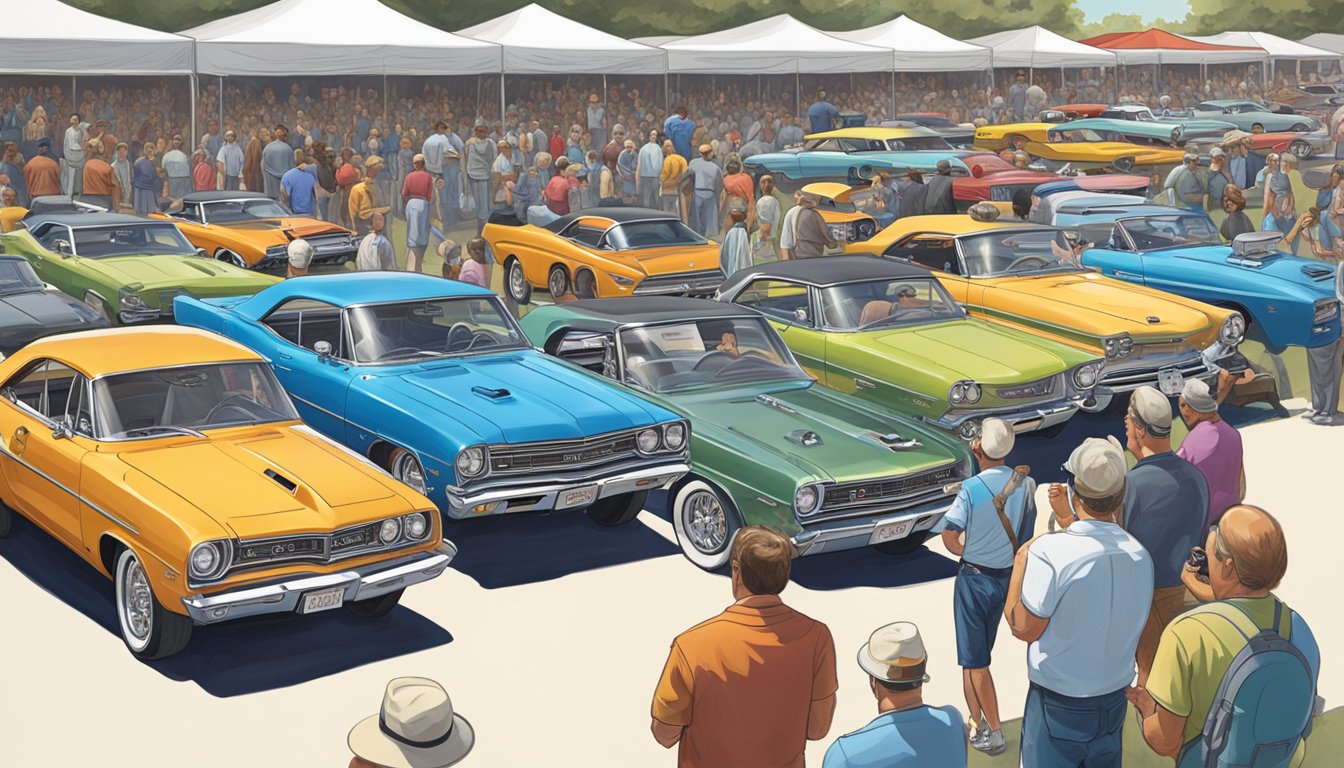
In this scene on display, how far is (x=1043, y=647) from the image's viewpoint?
5.09 metres

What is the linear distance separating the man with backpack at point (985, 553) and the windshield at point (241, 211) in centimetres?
1414

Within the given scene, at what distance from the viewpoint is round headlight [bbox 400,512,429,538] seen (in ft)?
25.7

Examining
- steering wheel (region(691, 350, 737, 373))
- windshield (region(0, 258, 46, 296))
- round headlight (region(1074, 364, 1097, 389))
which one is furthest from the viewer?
windshield (region(0, 258, 46, 296))

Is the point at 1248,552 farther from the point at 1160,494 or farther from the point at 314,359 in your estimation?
the point at 314,359

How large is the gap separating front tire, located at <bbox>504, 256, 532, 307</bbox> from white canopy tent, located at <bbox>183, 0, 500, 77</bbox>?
7261mm

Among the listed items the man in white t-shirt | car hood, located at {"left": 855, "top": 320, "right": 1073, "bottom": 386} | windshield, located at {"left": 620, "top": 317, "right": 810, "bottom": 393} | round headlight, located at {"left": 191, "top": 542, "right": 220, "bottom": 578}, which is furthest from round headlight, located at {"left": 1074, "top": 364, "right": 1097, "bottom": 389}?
round headlight, located at {"left": 191, "top": 542, "right": 220, "bottom": 578}

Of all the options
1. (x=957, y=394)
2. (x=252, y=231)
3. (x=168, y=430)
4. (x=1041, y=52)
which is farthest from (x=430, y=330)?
(x=1041, y=52)

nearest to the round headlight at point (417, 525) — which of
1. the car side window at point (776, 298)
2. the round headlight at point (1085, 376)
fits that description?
Answer: the car side window at point (776, 298)

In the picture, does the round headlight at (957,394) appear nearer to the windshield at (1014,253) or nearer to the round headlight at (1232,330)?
the windshield at (1014,253)

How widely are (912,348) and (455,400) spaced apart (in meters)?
3.82

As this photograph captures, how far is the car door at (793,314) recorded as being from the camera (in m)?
11.8

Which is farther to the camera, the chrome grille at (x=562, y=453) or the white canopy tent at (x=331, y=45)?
the white canopy tent at (x=331, y=45)

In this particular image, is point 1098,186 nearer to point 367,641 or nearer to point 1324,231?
point 1324,231

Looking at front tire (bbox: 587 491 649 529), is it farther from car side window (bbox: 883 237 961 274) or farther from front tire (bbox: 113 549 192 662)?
car side window (bbox: 883 237 961 274)
